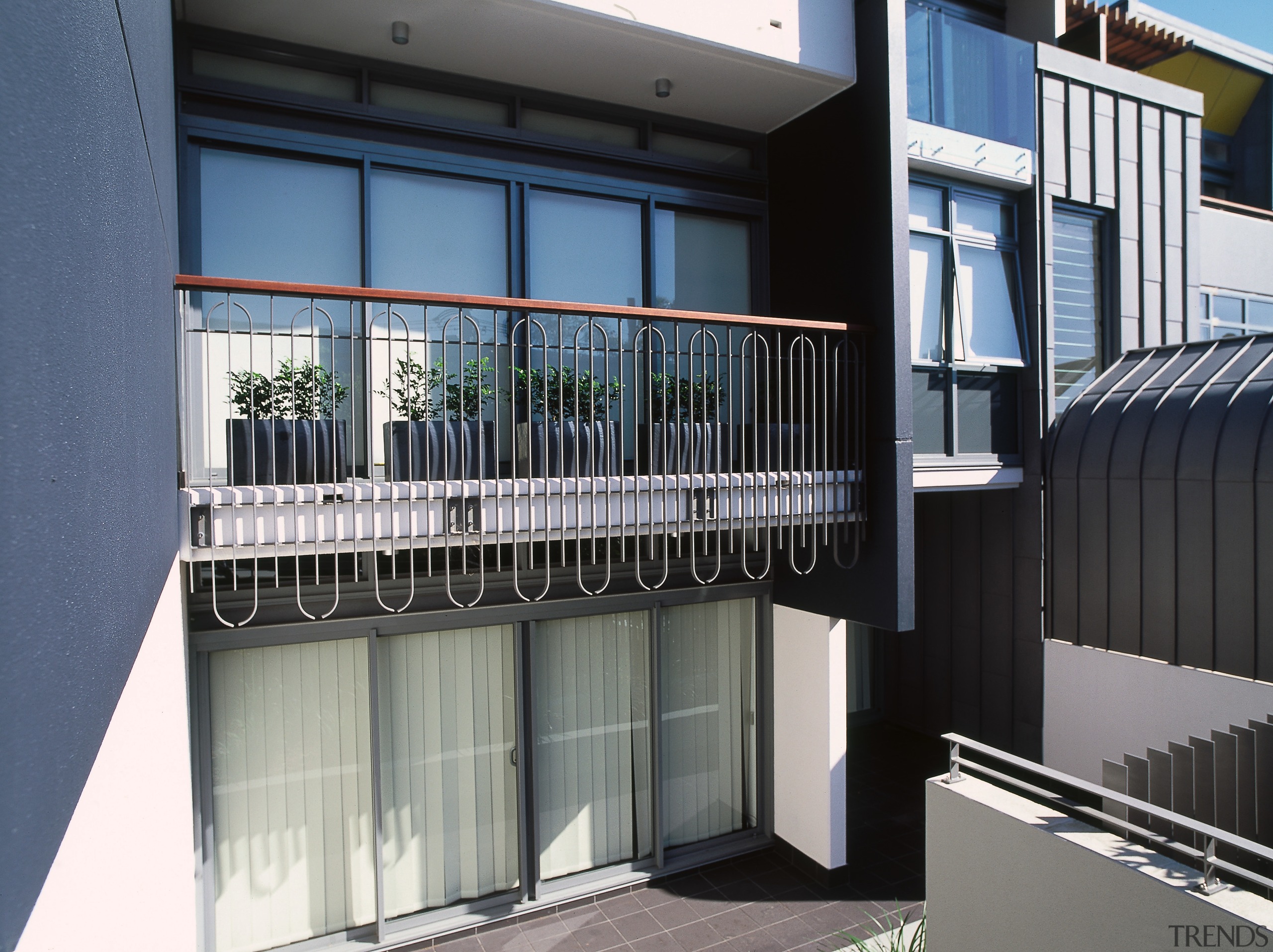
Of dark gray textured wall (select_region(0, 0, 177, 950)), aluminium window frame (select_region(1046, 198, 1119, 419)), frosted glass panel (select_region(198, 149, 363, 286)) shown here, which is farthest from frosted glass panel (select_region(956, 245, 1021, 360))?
dark gray textured wall (select_region(0, 0, 177, 950))

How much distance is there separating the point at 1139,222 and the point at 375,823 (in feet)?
29.6

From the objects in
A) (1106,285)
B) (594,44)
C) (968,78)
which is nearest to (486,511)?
(594,44)

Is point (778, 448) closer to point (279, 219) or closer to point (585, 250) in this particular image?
point (585, 250)

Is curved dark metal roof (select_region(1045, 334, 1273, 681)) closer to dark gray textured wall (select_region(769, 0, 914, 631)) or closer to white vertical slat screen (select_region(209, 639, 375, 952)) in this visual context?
dark gray textured wall (select_region(769, 0, 914, 631))

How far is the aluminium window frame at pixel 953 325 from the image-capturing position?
673 cm

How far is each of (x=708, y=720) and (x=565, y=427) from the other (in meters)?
3.04

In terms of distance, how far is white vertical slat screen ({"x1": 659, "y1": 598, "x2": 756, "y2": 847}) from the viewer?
6348 mm

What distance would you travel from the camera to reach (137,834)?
200cm

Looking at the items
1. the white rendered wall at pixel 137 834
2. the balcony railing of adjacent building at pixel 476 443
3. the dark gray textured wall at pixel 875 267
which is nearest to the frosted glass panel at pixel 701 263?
the balcony railing of adjacent building at pixel 476 443

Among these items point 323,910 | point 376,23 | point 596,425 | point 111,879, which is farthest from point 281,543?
point 376,23

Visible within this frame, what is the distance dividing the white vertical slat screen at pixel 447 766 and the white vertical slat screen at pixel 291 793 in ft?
0.53

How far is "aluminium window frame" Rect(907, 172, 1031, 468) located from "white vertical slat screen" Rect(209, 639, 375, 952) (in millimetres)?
5017

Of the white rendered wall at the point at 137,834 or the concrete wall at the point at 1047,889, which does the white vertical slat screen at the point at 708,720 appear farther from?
the white rendered wall at the point at 137,834

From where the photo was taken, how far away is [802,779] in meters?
6.33
